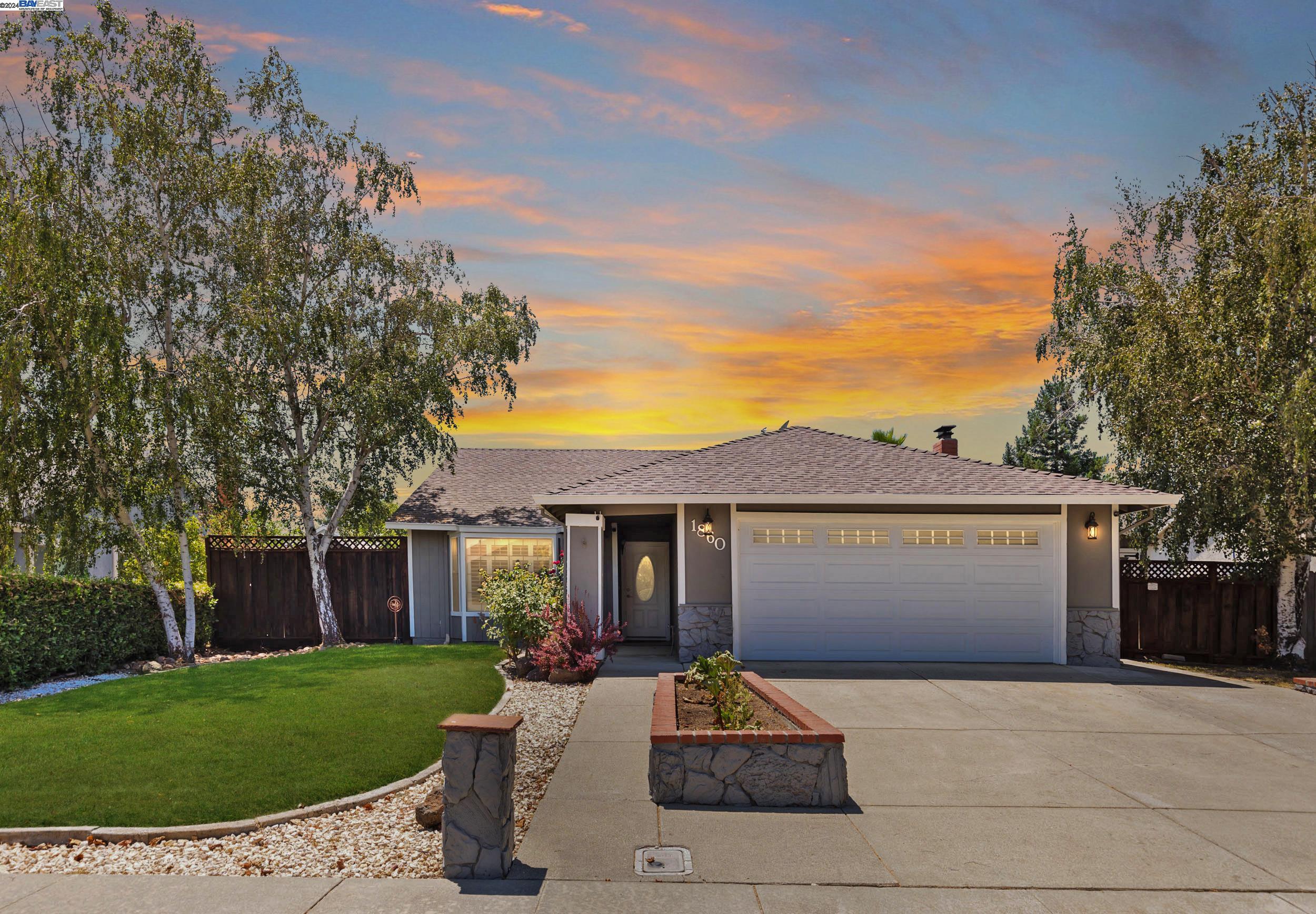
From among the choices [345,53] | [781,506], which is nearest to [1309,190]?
[781,506]

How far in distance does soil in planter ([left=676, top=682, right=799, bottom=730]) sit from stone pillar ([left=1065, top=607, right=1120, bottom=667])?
734 cm

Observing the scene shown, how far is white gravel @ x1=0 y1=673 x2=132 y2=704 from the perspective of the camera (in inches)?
441

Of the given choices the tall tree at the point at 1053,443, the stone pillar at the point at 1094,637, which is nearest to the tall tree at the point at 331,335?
the stone pillar at the point at 1094,637

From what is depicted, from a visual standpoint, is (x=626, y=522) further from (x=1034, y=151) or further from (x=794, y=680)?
(x=1034, y=151)

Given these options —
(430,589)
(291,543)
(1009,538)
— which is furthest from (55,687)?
(1009,538)

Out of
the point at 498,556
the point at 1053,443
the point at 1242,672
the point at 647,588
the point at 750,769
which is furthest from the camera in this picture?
the point at 1053,443

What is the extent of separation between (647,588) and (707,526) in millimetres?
3181

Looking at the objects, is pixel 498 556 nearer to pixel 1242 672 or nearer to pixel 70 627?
pixel 70 627

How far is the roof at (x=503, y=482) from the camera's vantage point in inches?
667

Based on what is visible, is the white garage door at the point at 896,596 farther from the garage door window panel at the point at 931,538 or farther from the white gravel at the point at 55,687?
the white gravel at the point at 55,687

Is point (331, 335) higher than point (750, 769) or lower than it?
higher

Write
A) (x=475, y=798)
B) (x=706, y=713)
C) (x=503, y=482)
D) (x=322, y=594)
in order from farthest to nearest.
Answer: (x=503, y=482) < (x=322, y=594) < (x=706, y=713) < (x=475, y=798)

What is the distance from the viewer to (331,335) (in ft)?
53.6

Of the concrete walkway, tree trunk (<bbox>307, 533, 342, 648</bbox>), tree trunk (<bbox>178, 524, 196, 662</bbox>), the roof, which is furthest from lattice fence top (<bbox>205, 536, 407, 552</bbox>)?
the concrete walkway
